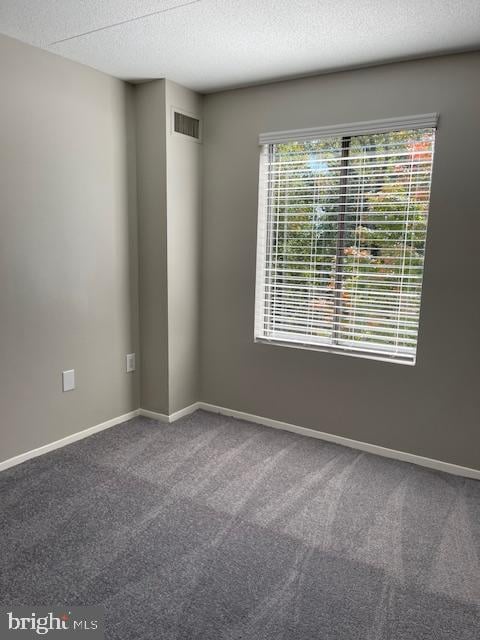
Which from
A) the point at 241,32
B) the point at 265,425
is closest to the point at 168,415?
the point at 265,425

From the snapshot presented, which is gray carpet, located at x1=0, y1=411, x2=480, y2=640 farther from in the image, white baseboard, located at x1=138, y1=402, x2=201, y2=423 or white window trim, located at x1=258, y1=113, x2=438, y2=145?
white window trim, located at x1=258, y1=113, x2=438, y2=145

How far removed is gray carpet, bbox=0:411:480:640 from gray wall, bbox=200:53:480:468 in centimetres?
30

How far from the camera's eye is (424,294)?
296cm

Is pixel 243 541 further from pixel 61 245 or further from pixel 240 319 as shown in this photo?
pixel 61 245

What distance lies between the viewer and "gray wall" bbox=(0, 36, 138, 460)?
9.16 feet

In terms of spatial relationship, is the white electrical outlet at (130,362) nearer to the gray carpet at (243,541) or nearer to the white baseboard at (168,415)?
the white baseboard at (168,415)

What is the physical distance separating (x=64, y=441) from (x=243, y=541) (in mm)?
1541

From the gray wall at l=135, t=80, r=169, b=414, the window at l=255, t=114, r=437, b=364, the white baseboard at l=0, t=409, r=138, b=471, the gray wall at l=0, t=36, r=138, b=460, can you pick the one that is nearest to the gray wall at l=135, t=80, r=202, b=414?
the gray wall at l=135, t=80, r=169, b=414

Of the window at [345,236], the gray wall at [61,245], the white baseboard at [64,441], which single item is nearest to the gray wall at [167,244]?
the gray wall at [61,245]

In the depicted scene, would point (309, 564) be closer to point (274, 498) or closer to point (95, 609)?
point (274, 498)

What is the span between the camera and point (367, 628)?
1.78 meters

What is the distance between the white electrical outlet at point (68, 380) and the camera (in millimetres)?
3195

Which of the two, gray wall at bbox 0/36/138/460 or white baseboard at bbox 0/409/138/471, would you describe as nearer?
gray wall at bbox 0/36/138/460

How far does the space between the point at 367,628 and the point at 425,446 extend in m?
1.49
